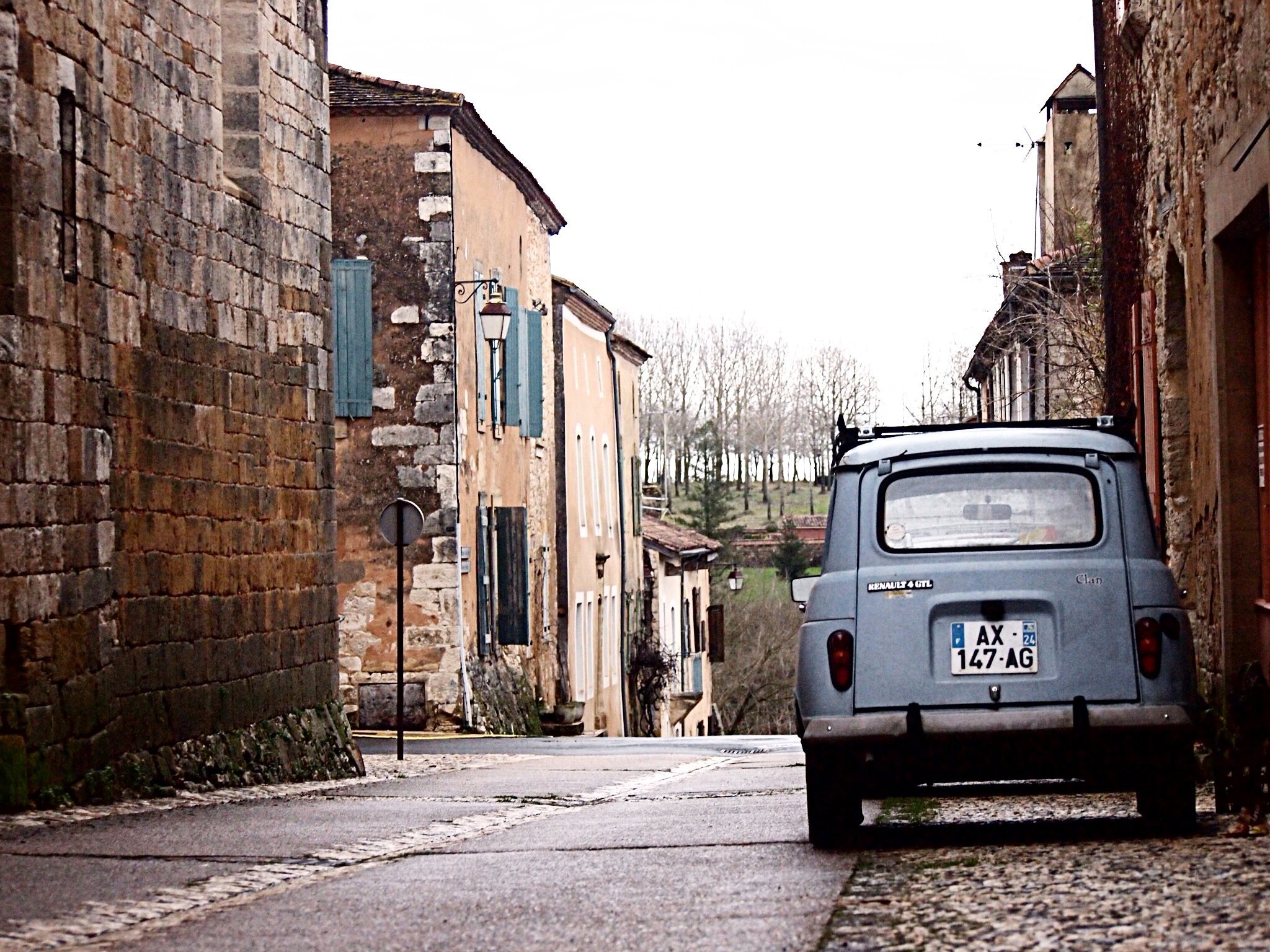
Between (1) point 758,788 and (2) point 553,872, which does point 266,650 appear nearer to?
(1) point 758,788

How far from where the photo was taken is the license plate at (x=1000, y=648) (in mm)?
8188

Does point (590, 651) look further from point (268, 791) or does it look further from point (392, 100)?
point (268, 791)

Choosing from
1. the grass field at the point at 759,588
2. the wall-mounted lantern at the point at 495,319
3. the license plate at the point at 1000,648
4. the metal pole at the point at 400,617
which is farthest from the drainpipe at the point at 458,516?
the grass field at the point at 759,588

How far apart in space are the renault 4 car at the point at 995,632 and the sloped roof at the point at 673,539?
40.6m

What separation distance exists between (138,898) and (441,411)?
18765 mm

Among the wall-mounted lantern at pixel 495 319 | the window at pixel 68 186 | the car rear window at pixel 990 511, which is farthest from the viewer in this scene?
the wall-mounted lantern at pixel 495 319

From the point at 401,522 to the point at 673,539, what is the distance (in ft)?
107

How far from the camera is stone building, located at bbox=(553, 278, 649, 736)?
37.2 meters

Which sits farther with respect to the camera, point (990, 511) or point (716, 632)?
point (716, 632)

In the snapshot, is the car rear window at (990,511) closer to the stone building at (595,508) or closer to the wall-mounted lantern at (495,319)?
the wall-mounted lantern at (495,319)

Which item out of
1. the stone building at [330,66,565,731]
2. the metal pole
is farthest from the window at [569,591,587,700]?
the metal pole

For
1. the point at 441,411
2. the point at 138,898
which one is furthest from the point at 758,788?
the point at 441,411

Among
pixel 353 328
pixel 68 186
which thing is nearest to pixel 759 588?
pixel 353 328

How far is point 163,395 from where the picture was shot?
1300 cm
